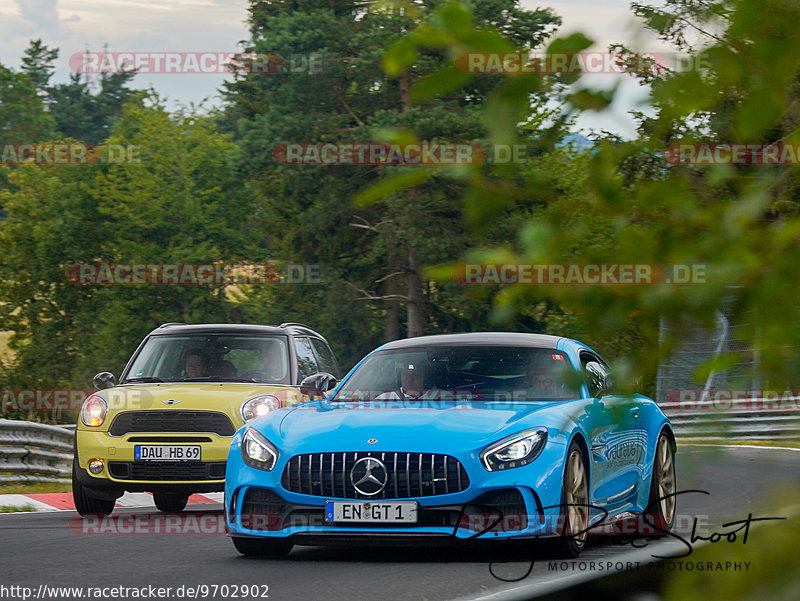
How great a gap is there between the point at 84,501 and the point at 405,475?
536 centimetres

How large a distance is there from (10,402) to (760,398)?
4444cm

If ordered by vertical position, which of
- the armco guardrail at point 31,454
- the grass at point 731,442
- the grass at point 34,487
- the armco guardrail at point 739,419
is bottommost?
the grass at point 34,487

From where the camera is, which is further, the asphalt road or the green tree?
the green tree

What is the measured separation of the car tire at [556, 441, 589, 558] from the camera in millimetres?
7734

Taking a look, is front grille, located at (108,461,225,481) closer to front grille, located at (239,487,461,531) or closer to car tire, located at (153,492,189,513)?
car tire, located at (153,492,189,513)

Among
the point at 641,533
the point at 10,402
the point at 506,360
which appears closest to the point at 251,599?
the point at 506,360

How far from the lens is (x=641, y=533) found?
369 inches

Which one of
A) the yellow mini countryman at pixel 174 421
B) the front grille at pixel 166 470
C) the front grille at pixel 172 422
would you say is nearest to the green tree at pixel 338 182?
the yellow mini countryman at pixel 174 421

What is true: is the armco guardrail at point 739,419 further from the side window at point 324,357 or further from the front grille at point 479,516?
the side window at point 324,357

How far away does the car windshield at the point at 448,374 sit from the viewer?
344 inches

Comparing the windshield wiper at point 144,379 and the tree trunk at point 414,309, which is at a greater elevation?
the windshield wiper at point 144,379

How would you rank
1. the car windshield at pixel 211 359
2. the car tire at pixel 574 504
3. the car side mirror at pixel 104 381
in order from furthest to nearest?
the car windshield at pixel 211 359, the car side mirror at pixel 104 381, the car tire at pixel 574 504

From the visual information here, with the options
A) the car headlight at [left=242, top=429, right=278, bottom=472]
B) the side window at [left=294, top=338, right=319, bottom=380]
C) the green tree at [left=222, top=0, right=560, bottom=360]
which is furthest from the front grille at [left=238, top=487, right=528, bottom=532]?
the green tree at [left=222, top=0, right=560, bottom=360]

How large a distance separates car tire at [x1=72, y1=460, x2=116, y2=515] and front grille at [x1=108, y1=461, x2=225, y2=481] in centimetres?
38
